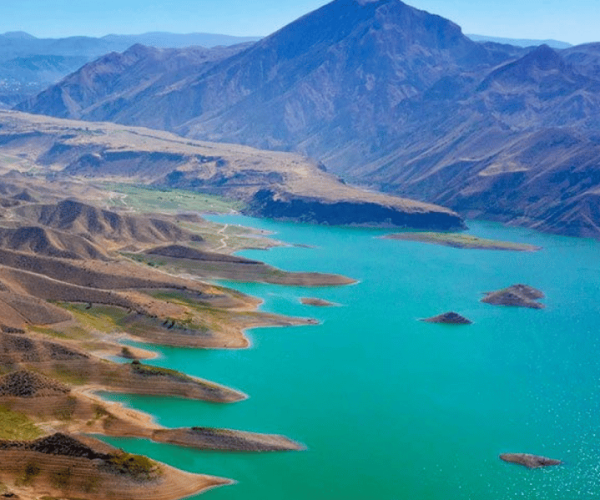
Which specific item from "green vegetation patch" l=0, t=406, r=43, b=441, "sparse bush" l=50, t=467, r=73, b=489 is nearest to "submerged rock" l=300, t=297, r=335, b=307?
"green vegetation patch" l=0, t=406, r=43, b=441

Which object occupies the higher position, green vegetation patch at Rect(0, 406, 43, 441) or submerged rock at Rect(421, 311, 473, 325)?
submerged rock at Rect(421, 311, 473, 325)

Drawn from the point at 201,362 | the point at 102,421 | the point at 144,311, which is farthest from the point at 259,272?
the point at 102,421

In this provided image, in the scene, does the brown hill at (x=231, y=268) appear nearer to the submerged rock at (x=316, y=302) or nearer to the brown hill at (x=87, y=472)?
the submerged rock at (x=316, y=302)

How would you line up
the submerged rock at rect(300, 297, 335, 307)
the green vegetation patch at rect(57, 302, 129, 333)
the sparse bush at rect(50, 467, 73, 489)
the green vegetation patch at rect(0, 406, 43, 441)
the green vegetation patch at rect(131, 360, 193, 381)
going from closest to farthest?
the sparse bush at rect(50, 467, 73, 489)
the green vegetation patch at rect(0, 406, 43, 441)
the green vegetation patch at rect(131, 360, 193, 381)
the green vegetation patch at rect(57, 302, 129, 333)
the submerged rock at rect(300, 297, 335, 307)

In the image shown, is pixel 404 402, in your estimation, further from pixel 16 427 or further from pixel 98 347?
pixel 16 427

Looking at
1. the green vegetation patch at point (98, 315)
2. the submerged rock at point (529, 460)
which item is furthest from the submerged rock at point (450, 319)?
the submerged rock at point (529, 460)

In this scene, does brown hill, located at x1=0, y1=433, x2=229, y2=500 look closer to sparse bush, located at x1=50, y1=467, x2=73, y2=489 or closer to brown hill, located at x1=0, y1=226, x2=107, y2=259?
sparse bush, located at x1=50, y1=467, x2=73, y2=489
